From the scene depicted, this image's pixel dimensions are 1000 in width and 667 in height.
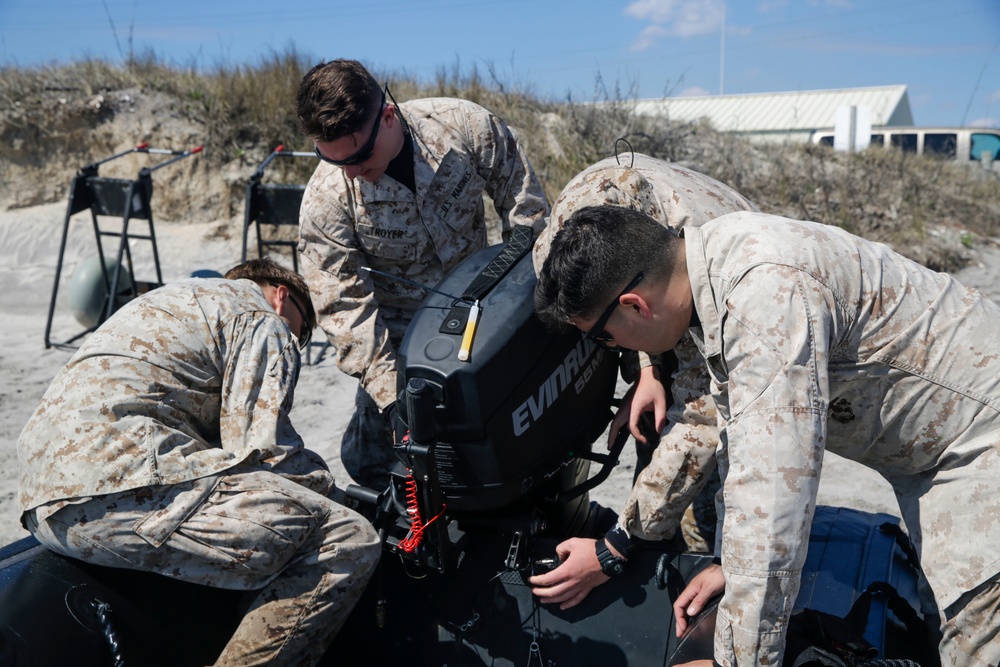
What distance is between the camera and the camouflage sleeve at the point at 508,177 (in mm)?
2803

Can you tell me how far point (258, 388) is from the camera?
2.11 m

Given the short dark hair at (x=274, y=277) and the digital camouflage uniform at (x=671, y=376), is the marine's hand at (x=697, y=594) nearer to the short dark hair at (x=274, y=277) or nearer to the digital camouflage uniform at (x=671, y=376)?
the digital camouflage uniform at (x=671, y=376)

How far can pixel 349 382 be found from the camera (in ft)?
19.7

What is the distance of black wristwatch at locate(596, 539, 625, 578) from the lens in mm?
1996

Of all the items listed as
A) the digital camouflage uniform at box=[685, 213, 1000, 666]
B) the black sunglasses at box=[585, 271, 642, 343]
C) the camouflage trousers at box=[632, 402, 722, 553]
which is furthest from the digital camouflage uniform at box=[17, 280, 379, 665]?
the digital camouflage uniform at box=[685, 213, 1000, 666]

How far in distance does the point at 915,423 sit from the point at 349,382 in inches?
188

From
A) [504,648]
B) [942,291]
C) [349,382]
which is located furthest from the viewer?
[349,382]

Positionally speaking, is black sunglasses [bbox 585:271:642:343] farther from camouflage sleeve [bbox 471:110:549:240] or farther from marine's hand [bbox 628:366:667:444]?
camouflage sleeve [bbox 471:110:549:240]

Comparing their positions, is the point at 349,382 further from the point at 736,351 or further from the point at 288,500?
the point at 736,351

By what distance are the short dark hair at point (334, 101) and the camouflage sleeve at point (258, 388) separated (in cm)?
57

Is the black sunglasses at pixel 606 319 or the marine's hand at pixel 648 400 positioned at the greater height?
the black sunglasses at pixel 606 319

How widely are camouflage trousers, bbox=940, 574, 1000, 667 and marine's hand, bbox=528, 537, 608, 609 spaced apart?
725 mm

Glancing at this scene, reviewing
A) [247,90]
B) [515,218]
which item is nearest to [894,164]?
[247,90]

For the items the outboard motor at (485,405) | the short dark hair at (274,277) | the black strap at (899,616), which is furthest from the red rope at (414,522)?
the black strap at (899,616)
